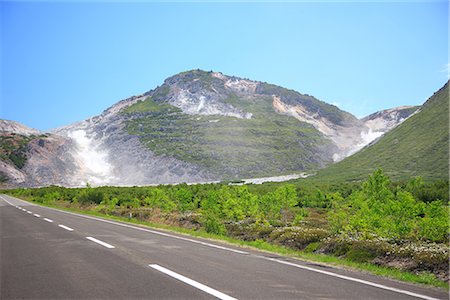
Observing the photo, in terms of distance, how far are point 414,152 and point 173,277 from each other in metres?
135

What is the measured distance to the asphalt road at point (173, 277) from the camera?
6.51 meters

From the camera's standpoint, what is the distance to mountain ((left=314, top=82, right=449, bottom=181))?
4272 inches

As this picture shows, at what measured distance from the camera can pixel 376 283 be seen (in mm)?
7785

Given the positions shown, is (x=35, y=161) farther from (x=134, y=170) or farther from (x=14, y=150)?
(x=134, y=170)

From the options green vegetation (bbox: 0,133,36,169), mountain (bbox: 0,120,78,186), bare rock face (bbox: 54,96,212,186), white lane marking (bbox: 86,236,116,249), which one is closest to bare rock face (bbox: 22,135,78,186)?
mountain (bbox: 0,120,78,186)

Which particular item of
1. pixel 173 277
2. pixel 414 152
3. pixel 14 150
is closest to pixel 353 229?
pixel 173 277

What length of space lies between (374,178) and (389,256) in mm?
28454

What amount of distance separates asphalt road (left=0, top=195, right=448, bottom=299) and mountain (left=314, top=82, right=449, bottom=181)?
10090 cm

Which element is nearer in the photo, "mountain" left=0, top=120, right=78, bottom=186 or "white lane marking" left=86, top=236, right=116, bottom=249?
"white lane marking" left=86, top=236, right=116, bottom=249

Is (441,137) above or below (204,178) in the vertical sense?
above

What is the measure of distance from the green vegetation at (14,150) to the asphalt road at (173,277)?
186917 millimetres

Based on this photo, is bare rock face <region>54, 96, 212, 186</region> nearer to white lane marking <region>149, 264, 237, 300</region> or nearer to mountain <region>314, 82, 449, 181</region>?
mountain <region>314, 82, 449, 181</region>

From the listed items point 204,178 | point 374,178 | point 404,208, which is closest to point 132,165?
point 204,178

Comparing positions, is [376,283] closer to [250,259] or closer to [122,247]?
[250,259]
